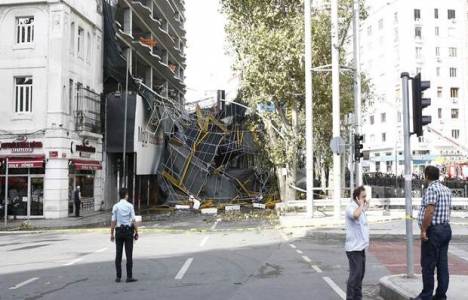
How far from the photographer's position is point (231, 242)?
701 inches

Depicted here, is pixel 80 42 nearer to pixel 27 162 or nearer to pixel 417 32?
pixel 27 162

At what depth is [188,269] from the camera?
1253cm

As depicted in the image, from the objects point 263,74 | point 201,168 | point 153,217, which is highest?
point 263,74

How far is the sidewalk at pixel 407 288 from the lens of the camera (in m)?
8.26

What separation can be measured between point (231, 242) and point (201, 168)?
21.7 m

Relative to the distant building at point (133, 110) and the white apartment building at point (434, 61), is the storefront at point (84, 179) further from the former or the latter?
the white apartment building at point (434, 61)

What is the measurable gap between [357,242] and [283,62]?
76.0 ft

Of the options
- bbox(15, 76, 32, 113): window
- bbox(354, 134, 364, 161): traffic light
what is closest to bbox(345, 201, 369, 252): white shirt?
bbox(354, 134, 364, 161): traffic light

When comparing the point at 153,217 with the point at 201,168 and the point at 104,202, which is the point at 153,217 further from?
the point at 201,168

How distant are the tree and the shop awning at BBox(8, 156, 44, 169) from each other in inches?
453

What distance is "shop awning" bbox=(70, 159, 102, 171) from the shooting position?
30.3 m

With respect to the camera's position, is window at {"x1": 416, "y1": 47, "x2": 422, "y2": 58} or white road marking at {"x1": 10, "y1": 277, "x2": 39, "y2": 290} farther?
window at {"x1": 416, "y1": 47, "x2": 422, "y2": 58}

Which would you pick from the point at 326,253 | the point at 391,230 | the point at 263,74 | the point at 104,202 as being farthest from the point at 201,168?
the point at 326,253

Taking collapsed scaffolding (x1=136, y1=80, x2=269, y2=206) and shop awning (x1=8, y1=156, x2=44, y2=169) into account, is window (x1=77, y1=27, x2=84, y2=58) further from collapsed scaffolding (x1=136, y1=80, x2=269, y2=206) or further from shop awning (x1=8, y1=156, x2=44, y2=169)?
shop awning (x1=8, y1=156, x2=44, y2=169)
